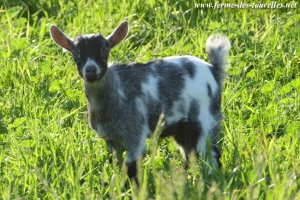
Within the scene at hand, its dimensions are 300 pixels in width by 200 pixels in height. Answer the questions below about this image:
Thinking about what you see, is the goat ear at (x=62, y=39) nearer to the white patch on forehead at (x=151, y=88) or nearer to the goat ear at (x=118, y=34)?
the goat ear at (x=118, y=34)

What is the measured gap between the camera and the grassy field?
523 cm

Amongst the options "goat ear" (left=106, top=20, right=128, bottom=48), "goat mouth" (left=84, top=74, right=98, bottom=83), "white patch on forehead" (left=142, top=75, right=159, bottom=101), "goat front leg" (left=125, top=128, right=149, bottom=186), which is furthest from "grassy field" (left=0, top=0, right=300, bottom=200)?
"goat ear" (left=106, top=20, right=128, bottom=48)

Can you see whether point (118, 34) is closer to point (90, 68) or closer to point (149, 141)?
point (90, 68)

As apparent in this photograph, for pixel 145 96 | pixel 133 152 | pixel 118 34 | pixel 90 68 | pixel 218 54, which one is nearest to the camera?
pixel 90 68

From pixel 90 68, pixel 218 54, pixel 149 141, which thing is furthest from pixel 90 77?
pixel 218 54

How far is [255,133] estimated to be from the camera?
618 centimetres

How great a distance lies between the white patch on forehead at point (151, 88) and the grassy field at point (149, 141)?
407 mm

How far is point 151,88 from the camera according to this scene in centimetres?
591

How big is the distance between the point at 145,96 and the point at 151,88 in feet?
0.28

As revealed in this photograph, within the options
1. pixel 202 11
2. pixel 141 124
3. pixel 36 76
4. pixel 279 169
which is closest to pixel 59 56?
pixel 36 76

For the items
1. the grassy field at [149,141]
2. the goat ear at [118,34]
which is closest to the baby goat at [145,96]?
the goat ear at [118,34]

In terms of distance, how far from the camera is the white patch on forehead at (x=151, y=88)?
231 inches

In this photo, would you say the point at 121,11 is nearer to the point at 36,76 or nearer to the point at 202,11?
the point at 202,11

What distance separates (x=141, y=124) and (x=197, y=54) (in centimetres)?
203
